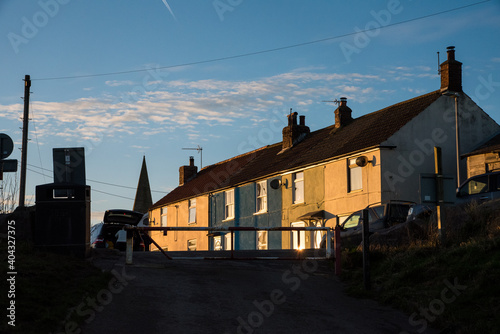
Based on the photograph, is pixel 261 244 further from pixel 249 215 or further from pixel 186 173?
pixel 186 173

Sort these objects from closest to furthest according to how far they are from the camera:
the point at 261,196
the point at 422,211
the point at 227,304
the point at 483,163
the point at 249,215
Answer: the point at 227,304
the point at 422,211
the point at 483,163
the point at 261,196
the point at 249,215

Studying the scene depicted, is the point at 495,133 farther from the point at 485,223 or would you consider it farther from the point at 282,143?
the point at 485,223

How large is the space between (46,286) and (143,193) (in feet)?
240

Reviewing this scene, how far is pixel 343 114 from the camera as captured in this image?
3772 cm

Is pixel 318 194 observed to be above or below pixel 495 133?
below

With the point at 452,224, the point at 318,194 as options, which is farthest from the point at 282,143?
the point at 452,224

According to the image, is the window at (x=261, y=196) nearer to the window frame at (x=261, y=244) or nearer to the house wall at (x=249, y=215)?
the house wall at (x=249, y=215)

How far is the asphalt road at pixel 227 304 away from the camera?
32.9ft

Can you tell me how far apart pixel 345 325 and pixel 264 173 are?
2681 cm

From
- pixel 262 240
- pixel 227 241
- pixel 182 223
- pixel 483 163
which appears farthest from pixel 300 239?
pixel 182 223

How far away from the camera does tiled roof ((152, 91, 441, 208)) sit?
31047mm

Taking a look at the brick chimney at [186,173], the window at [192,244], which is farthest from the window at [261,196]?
the brick chimney at [186,173]

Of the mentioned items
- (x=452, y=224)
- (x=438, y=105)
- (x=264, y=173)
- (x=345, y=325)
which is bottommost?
(x=345, y=325)

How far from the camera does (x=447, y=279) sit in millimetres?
11977
